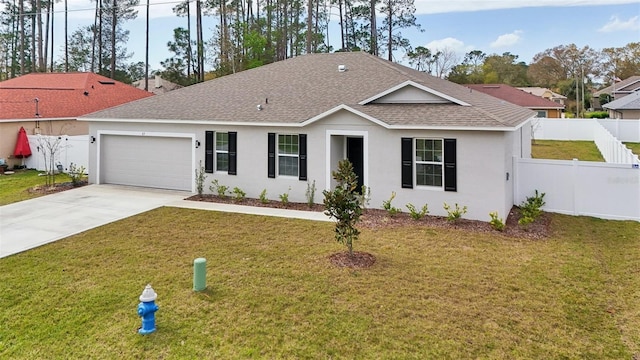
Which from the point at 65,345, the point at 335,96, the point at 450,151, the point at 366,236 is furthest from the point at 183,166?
the point at 65,345

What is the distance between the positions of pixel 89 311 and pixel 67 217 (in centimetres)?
644

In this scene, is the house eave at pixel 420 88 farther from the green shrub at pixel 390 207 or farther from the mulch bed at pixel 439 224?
the mulch bed at pixel 439 224

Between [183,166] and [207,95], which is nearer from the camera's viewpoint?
[183,166]

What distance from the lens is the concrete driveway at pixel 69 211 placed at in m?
9.53

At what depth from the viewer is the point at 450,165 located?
35.5 ft

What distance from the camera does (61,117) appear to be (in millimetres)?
21203

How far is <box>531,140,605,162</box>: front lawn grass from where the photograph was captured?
67.8ft

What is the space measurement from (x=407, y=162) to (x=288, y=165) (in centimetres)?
385

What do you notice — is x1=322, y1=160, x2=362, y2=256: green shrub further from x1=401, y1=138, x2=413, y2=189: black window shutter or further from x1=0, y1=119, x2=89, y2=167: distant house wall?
x1=0, y1=119, x2=89, y2=167: distant house wall

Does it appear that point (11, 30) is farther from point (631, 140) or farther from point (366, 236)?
point (631, 140)

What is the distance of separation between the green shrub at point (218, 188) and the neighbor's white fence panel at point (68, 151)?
7755 mm

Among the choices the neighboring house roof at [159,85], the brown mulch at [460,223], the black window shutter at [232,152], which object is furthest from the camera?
the neighboring house roof at [159,85]

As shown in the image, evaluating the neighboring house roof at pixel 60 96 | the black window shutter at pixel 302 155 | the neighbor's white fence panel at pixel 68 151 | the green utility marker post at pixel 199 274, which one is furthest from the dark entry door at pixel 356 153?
the neighboring house roof at pixel 60 96

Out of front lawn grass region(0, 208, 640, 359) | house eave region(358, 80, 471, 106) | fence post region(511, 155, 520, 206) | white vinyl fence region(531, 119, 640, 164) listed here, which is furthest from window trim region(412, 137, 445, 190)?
white vinyl fence region(531, 119, 640, 164)
